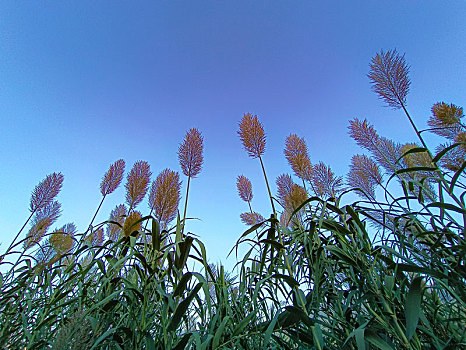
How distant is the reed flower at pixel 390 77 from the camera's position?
5.28 ft

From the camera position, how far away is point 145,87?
4012 millimetres

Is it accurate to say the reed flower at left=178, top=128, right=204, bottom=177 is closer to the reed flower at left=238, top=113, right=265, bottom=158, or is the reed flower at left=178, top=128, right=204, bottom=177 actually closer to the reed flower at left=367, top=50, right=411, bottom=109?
the reed flower at left=238, top=113, right=265, bottom=158

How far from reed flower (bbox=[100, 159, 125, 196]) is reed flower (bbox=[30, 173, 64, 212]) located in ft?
1.64

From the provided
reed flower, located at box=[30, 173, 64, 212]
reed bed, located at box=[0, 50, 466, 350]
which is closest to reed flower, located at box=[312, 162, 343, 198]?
reed bed, located at box=[0, 50, 466, 350]

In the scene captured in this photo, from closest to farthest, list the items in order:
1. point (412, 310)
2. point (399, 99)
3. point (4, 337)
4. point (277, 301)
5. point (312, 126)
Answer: point (412, 310), point (4, 337), point (277, 301), point (399, 99), point (312, 126)

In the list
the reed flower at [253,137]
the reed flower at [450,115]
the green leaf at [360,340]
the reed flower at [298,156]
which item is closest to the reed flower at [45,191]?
the reed flower at [253,137]

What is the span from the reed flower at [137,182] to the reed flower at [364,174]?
64.5 inches

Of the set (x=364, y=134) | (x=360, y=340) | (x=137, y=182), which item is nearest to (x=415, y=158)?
(x=364, y=134)

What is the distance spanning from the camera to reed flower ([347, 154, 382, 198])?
192 cm

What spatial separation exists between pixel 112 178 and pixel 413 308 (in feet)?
7.66

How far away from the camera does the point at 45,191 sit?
7.72 ft

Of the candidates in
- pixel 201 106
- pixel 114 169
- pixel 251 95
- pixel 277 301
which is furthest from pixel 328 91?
pixel 277 301

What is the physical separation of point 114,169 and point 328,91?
271 cm

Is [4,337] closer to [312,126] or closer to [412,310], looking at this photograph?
[412,310]
